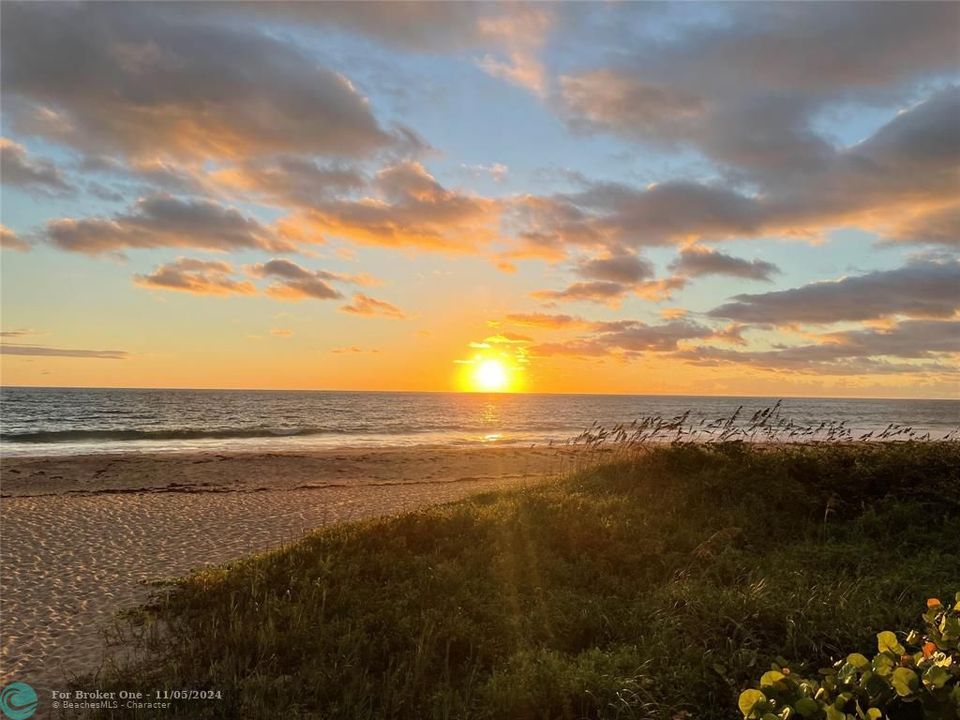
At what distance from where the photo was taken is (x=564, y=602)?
8070mm

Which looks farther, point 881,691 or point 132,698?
point 132,698

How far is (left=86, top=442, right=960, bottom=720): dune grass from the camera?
19.6 feet

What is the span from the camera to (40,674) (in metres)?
6.98

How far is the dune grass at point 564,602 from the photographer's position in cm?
596

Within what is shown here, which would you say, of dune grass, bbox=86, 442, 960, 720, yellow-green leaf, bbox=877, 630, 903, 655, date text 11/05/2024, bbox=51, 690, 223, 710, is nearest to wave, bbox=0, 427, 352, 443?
dune grass, bbox=86, 442, 960, 720

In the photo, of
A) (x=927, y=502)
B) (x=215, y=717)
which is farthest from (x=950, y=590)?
(x=215, y=717)

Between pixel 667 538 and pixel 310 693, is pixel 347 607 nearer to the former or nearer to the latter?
pixel 310 693

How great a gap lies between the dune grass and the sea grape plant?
9.64 feet

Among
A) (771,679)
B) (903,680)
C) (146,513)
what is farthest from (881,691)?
(146,513)

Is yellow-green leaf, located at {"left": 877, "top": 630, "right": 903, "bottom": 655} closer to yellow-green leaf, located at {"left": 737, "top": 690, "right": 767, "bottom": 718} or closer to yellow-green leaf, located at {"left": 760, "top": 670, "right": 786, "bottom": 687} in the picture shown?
yellow-green leaf, located at {"left": 760, "top": 670, "right": 786, "bottom": 687}

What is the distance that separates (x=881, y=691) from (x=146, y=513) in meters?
18.8

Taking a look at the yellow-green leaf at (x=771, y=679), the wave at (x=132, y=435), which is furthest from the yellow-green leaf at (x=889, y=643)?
the wave at (x=132, y=435)

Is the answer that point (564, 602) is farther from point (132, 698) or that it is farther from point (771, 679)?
point (771, 679)

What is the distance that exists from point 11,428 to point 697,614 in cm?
6282
